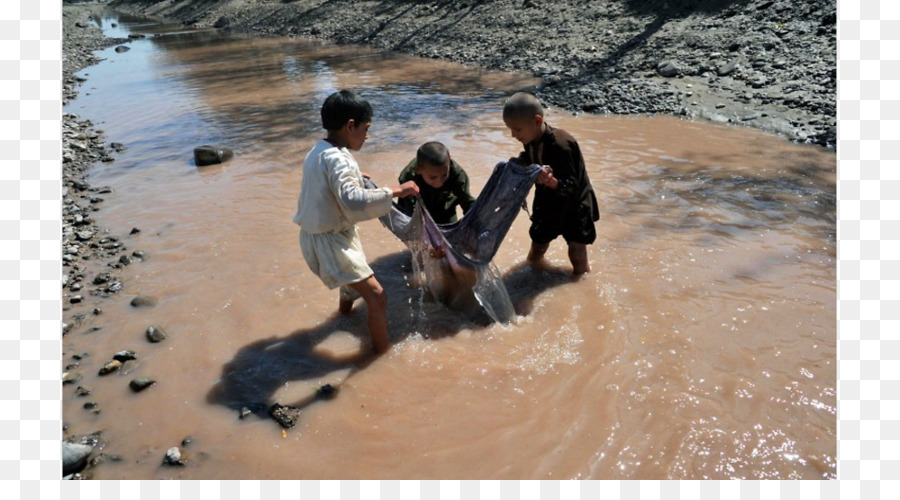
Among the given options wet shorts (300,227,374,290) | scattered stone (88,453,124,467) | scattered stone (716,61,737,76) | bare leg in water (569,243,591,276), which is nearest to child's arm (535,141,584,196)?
bare leg in water (569,243,591,276)

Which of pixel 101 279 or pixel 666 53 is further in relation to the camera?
pixel 666 53

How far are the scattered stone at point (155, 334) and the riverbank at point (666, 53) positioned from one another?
686 centimetres

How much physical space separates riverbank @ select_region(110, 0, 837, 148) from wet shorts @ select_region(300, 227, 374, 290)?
614 centimetres

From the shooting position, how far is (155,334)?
12.0 feet

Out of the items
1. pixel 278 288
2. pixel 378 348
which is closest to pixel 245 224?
pixel 278 288

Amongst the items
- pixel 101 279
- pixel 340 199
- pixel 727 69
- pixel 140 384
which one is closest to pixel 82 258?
pixel 101 279

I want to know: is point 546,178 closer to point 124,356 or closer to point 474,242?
point 474,242

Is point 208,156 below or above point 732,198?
above

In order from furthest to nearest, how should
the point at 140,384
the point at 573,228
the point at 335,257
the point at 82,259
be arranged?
the point at 82,259, the point at 573,228, the point at 140,384, the point at 335,257

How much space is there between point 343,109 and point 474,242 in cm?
134

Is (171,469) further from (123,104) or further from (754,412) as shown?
(123,104)

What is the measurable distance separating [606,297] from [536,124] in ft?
4.32

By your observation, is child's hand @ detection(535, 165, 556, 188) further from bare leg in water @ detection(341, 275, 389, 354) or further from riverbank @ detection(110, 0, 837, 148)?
riverbank @ detection(110, 0, 837, 148)

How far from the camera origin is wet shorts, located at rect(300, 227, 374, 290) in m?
3.04
